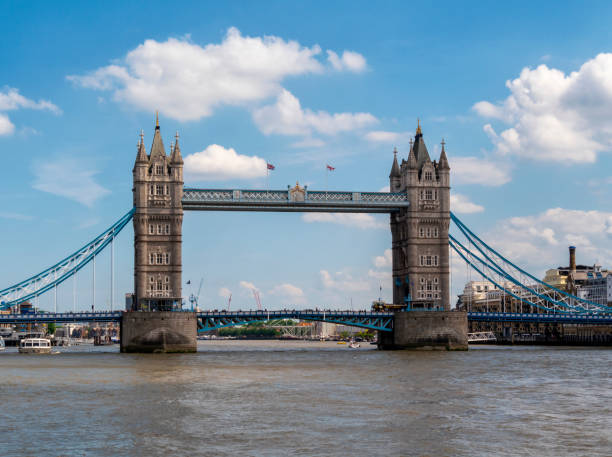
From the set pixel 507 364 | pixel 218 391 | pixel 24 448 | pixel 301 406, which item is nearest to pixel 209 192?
pixel 507 364

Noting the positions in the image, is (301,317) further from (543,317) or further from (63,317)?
(543,317)

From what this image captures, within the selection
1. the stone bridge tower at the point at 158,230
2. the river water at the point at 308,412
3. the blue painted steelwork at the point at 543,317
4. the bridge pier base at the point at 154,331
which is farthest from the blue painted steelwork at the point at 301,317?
the river water at the point at 308,412

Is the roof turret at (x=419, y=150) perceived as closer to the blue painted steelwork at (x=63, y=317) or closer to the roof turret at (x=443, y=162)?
the roof turret at (x=443, y=162)

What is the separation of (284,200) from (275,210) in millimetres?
2088

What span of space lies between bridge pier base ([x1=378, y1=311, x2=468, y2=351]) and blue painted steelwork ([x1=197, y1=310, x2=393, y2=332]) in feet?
11.5

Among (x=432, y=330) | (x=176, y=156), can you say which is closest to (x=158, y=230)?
(x=176, y=156)

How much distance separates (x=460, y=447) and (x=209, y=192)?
77.3m

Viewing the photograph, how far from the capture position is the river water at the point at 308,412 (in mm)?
33312

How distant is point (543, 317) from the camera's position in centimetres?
11769

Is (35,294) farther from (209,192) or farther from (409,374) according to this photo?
(409,374)

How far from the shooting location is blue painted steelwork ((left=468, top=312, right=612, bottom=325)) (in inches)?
4510

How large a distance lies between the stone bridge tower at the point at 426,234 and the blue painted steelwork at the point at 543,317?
20.5 ft

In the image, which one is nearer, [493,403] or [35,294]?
[493,403]

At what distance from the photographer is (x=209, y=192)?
107188mm
